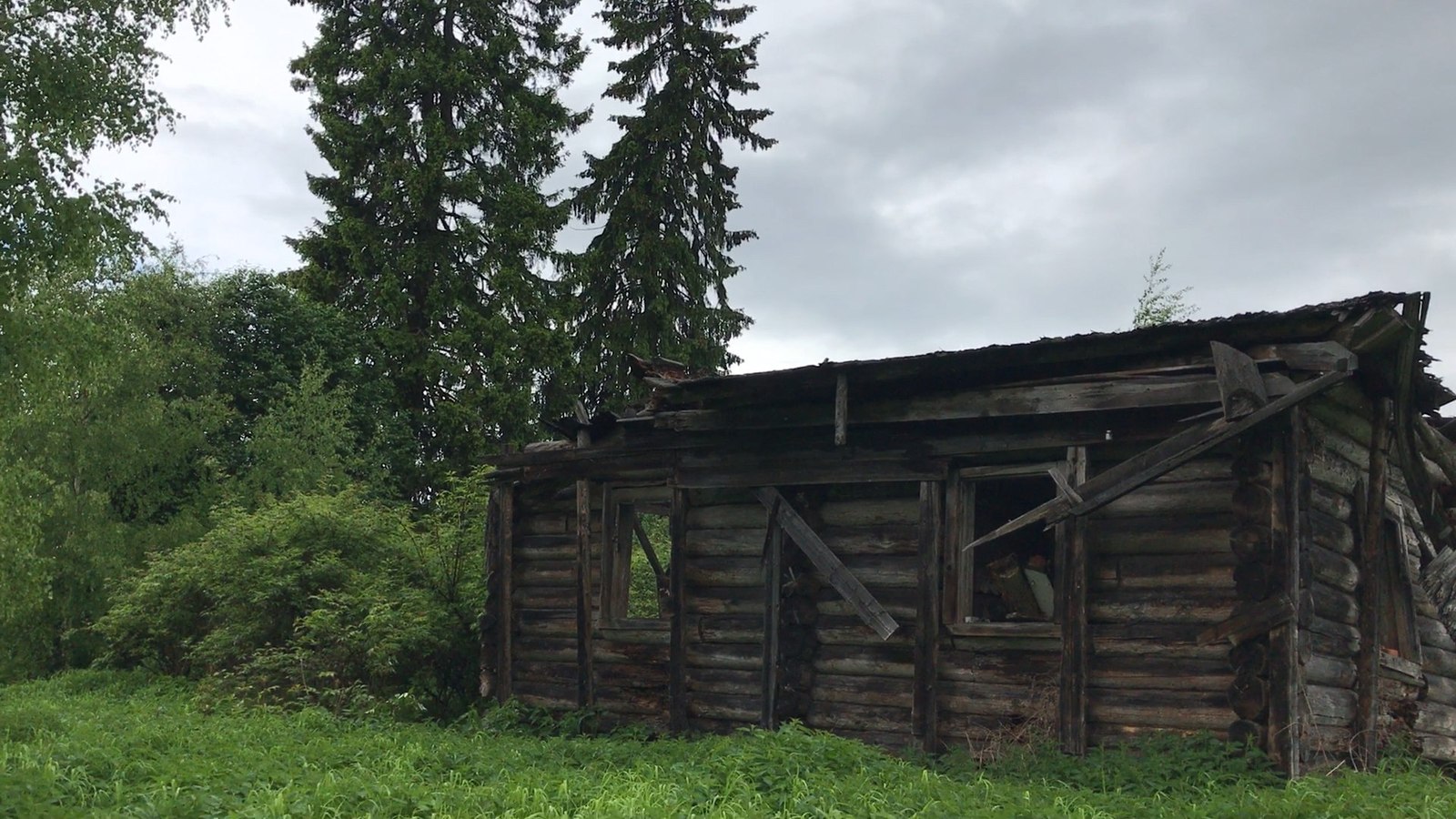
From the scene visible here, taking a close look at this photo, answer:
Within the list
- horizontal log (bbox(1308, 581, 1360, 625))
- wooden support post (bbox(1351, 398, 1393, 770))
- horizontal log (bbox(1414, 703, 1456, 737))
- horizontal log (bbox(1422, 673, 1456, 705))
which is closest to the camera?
horizontal log (bbox(1308, 581, 1360, 625))

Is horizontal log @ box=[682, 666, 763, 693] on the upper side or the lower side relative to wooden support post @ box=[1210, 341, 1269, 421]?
lower

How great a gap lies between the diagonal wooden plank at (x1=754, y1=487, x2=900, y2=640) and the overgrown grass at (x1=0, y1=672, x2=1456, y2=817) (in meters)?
1.33

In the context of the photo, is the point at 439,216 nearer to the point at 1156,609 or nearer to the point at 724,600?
the point at 724,600

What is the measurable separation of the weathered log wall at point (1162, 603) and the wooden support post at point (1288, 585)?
0.43 metres

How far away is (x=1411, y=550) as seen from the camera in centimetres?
1322

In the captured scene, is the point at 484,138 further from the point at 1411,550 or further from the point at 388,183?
the point at 1411,550

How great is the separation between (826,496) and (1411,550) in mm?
6007

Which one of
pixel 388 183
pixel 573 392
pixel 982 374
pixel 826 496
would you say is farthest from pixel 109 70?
pixel 573 392

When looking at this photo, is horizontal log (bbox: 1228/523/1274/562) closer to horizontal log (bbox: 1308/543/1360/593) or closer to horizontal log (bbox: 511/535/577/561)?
horizontal log (bbox: 1308/543/1360/593)

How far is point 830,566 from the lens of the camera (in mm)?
12805

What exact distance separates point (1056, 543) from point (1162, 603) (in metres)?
1.01

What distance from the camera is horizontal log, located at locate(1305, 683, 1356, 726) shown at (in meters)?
10.6

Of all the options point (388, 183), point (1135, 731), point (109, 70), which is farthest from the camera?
point (388, 183)

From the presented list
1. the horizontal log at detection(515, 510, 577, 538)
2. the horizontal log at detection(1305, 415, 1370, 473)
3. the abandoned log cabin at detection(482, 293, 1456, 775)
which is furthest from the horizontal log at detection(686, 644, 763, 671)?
the horizontal log at detection(1305, 415, 1370, 473)
